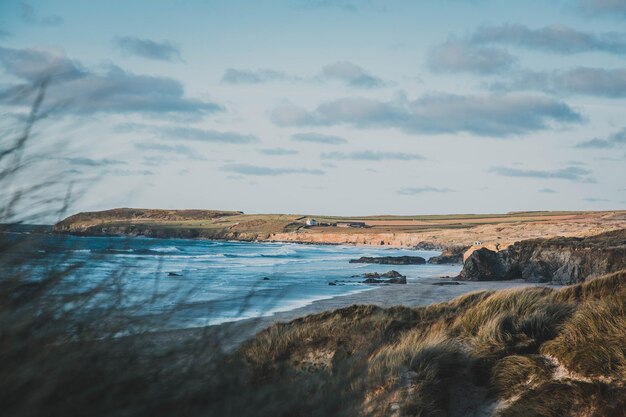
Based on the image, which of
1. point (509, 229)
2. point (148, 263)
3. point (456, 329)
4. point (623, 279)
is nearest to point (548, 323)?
point (456, 329)

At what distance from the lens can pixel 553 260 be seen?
104 ft

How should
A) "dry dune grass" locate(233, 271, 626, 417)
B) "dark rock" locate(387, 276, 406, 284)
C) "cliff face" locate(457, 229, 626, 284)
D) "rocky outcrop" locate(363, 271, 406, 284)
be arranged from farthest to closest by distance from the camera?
"rocky outcrop" locate(363, 271, 406, 284) < "dark rock" locate(387, 276, 406, 284) < "cliff face" locate(457, 229, 626, 284) < "dry dune grass" locate(233, 271, 626, 417)

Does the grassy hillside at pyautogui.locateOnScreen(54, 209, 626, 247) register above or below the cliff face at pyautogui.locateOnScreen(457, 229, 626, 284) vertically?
above

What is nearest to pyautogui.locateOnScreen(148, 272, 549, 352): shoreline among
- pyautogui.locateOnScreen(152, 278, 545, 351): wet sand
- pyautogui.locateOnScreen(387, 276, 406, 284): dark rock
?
pyautogui.locateOnScreen(152, 278, 545, 351): wet sand

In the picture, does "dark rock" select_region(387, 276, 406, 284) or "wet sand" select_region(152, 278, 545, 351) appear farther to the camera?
"dark rock" select_region(387, 276, 406, 284)

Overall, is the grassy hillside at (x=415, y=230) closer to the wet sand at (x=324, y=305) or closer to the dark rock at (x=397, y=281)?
the dark rock at (x=397, y=281)

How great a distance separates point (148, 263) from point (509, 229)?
105 m

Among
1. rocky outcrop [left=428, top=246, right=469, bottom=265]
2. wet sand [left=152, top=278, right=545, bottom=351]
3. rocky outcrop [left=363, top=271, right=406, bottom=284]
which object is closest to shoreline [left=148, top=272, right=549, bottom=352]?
wet sand [left=152, top=278, right=545, bottom=351]

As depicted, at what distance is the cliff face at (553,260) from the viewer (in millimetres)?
26703

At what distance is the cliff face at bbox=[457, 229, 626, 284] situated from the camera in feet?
87.6

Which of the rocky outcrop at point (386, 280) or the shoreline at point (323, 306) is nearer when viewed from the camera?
the shoreline at point (323, 306)

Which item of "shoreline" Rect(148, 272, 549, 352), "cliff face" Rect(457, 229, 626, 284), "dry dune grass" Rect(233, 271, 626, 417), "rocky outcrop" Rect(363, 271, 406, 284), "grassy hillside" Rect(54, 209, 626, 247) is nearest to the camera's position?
"shoreline" Rect(148, 272, 549, 352)

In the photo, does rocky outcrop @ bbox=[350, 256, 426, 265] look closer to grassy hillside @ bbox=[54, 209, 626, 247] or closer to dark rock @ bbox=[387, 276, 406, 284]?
grassy hillside @ bbox=[54, 209, 626, 247]

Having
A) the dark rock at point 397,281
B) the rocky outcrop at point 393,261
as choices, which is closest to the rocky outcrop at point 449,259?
the rocky outcrop at point 393,261
